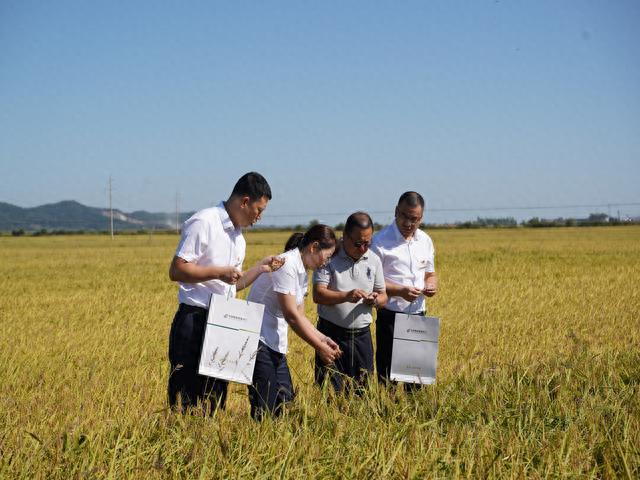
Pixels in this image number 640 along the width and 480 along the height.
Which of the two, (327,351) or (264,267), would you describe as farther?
(327,351)

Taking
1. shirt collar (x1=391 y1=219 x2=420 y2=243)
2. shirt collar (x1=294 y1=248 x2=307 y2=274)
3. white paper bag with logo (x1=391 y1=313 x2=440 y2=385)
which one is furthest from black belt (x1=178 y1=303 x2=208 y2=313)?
shirt collar (x1=391 y1=219 x2=420 y2=243)

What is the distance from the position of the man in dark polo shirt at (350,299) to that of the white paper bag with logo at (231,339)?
2.57ft

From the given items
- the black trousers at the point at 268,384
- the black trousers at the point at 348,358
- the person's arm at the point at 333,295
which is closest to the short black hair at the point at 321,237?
the person's arm at the point at 333,295

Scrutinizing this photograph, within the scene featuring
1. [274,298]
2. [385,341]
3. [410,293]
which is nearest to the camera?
[274,298]

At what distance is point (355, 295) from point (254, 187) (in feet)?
3.49

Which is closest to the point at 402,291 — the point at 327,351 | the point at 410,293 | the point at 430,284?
the point at 410,293

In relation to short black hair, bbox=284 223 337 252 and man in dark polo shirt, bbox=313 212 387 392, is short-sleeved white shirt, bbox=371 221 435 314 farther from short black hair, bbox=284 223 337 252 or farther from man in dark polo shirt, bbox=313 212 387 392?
short black hair, bbox=284 223 337 252

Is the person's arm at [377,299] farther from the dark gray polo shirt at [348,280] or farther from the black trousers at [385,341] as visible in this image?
the black trousers at [385,341]

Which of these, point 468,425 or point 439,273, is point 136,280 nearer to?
point 439,273

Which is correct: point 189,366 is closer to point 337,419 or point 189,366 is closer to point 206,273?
point 206,273

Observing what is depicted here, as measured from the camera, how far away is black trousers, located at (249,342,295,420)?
4.36m

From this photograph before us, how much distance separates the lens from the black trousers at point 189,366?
422 centimetres

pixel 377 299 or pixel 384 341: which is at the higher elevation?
pixel 377 299

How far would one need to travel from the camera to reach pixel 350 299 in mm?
4738
